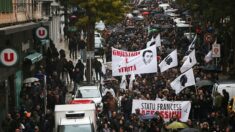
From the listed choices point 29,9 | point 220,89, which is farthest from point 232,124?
point 29,9

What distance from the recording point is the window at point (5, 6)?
29.0 meters

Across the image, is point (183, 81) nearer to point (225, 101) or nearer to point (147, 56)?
point (225, 101)

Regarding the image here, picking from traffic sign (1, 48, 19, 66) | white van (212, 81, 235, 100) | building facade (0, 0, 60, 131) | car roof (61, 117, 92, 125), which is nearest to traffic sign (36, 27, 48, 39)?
building facade (0, 0, 60, 131)

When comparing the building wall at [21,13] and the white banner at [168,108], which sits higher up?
the building wall at [21,13]

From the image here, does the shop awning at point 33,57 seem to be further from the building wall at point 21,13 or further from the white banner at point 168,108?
the white banner at point 168,108

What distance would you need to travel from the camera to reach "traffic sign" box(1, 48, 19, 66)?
85.5 ft

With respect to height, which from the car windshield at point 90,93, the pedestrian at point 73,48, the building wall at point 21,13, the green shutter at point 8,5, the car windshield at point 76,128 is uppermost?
the green shutter at point 8,5

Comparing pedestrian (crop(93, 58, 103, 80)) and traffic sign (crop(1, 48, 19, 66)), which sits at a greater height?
traffic sign (crop(1, 48, 19, 66))

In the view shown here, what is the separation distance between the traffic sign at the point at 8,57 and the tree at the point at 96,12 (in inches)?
704

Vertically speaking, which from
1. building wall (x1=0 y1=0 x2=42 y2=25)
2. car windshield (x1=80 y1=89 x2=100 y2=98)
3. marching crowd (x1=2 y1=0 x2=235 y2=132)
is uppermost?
building wall (x1=0 y1=0 x2=42 y2=25)

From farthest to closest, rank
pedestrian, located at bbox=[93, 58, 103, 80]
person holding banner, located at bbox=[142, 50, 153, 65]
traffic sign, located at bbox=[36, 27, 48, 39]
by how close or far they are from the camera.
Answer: pedestrian, located at bbox=[93, 58, 103, 80]
traffic sign, located at bbox=[36, 27, 48, 39]
person holding banner, located at bbox=[142, 50, 153, 65]

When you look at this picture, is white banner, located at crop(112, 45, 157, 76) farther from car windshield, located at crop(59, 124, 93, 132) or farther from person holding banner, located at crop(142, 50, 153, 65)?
car windshield, located at crop(59, 124, 93, 132)

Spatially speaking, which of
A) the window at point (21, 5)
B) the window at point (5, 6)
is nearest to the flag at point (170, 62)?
the window at point (21, 5)

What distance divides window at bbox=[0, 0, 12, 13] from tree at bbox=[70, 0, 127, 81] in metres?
12.8
